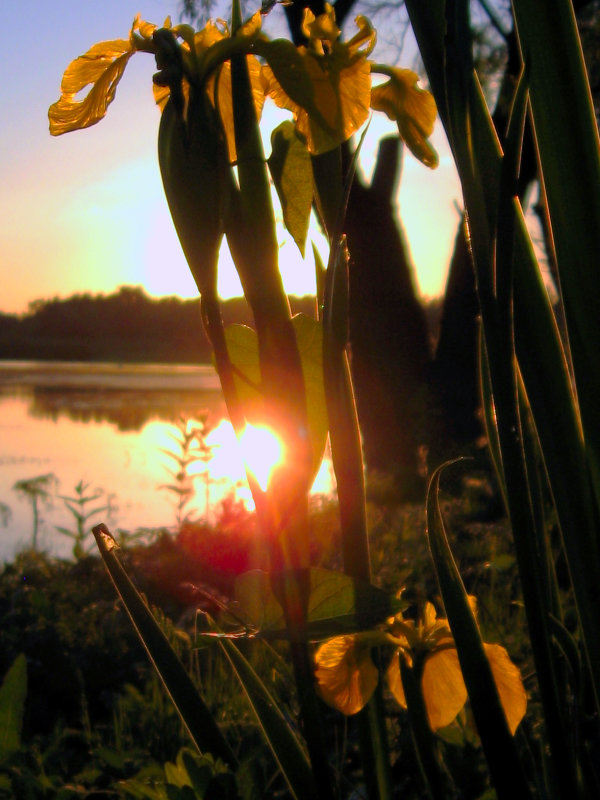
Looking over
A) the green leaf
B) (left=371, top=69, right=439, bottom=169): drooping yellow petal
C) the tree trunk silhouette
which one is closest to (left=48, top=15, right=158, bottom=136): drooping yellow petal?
(left=371, top=69, right=439, bottom=169): drooping yellow petal

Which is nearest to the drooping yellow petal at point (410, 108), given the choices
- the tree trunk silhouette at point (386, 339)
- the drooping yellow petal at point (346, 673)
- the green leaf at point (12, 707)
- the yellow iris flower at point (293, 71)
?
the yellow iris flower at point (293, 71)

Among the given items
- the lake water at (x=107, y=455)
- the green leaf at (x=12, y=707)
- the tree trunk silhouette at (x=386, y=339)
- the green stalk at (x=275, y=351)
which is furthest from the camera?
the tree trunk silhouette at (x=386, y=339)

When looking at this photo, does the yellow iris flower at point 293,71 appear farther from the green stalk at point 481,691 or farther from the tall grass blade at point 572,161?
the green stalk at point 481,691

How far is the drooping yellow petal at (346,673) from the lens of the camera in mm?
308

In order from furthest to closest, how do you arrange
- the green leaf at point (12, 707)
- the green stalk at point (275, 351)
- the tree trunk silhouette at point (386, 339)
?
the tree trunk silhouette at point (386, 339), the green leaf at point (12, 707), the green stalk at point (275, 351)

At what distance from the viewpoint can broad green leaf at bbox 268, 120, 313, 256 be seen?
273mm

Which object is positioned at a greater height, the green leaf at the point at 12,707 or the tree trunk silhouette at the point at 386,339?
the tree trunk silhouette at the point at 386,339

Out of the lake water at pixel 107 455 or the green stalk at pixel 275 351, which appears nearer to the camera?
the green stalk at pixel 275 351

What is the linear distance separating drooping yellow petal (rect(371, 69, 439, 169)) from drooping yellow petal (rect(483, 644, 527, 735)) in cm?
23

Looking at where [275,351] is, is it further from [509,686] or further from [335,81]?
[509,686]

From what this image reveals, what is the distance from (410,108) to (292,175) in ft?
0.23

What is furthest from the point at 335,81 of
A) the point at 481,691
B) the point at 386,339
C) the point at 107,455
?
the point at 107,455

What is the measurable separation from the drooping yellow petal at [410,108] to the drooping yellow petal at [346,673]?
213 mm

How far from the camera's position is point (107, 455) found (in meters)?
3.90
